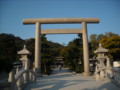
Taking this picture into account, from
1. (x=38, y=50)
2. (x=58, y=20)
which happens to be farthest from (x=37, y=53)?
(x=58, y=20)

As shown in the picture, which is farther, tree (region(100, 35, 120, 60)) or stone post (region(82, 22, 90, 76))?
tree (region(100, 35, 120, 60))

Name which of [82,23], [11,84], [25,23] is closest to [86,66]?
[82,23]

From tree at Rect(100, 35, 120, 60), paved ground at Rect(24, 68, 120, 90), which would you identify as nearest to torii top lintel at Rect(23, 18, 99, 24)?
paved ground at Rect(24, 68, 120, 90)

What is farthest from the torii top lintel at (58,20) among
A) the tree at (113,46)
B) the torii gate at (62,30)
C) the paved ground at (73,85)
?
the tree at (113,46)

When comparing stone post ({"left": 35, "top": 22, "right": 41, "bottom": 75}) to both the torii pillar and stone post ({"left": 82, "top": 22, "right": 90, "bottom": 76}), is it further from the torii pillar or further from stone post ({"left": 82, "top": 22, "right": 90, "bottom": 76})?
stone post ({"left": 82, "top": 22, "right": 90, "bottom": 76})

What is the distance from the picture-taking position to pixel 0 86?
12.2 feet

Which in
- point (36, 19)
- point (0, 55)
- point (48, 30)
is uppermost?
point (36, 19)

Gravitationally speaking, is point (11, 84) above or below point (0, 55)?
below

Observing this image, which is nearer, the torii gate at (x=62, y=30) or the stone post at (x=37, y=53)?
the stone post at (x=37, y=53)

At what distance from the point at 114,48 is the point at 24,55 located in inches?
676

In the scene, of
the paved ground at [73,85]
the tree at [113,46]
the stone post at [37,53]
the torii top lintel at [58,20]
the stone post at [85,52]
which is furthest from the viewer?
the tree at [113,46]

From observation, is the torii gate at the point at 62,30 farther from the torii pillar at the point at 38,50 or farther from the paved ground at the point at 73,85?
the paved ground at the point at 73,85

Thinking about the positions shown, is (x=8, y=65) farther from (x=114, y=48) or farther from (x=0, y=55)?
(x=114, y=48)

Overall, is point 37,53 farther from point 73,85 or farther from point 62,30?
point 73,85
